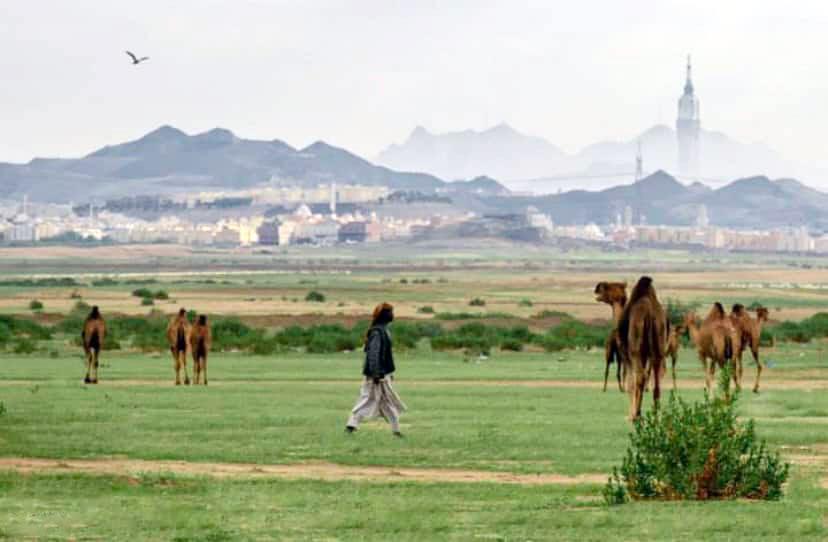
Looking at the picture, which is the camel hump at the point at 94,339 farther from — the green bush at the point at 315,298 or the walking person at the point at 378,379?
the green bush at the point at 315,298

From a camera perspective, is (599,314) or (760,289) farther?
(760,289)

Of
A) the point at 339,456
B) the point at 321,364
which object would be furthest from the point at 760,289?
the point at 339,456

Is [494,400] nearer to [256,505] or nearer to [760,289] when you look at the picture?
[256,505]

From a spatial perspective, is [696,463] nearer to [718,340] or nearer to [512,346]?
[718,340]

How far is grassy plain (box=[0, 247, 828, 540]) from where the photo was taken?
15625 millimetres

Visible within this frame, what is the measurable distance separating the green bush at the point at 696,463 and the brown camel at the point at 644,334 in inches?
241

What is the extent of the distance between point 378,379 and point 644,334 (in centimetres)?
277

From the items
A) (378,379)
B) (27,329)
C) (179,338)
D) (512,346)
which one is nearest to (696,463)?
(378,379)

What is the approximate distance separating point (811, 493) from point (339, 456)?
17.3ft

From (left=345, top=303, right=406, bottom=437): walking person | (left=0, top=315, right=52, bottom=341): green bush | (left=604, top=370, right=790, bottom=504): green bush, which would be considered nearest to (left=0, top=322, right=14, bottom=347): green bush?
(left=0, top=315, right=52, bottom=341): green bush

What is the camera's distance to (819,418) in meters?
26.6

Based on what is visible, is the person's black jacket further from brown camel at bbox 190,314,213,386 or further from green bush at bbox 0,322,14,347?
green bush at bbox 0,322,14,347

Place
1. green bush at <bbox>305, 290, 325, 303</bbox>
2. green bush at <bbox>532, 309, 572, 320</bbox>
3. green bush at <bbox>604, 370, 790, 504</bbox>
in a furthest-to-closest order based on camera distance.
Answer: green bush at <bbox>305, 290, 325, 303</bbox> < green bush at <bbox>532, 309, 572, 320</bbox> < green bush at <bbox>604, 370, 790, 504</bbox>

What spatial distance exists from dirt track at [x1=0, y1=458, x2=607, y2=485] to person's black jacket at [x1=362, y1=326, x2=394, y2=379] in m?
2.55
